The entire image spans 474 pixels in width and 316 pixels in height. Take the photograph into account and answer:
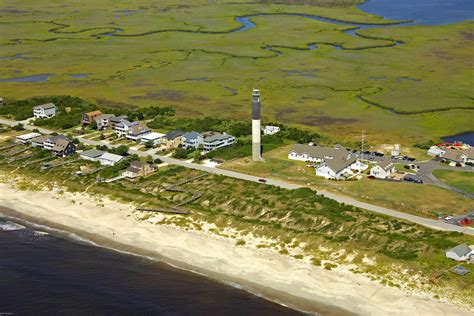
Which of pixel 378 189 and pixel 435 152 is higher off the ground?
pixel 378 189

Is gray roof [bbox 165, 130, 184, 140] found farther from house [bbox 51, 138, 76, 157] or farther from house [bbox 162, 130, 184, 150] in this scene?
house [bbox 51, 138, 76, 157]

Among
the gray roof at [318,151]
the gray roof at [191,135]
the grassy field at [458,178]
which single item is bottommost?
the grassy field at [458,178]

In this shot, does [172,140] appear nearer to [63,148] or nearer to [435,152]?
[63,148]

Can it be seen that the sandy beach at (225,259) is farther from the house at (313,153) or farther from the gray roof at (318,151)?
the gray roof at (318,151)

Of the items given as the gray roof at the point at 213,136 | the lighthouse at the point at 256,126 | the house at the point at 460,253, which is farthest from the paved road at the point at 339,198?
the gray roof at the point at 213,136

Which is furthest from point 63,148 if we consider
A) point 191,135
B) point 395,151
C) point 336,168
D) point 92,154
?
point 395,151

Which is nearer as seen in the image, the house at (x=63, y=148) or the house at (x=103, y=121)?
the house at (x=63, y=148)
